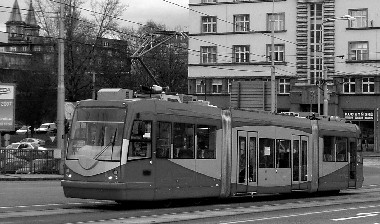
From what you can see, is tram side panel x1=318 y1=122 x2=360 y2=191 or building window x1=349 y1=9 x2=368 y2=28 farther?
building window x1=349 y1=9 x2=368 y2=28

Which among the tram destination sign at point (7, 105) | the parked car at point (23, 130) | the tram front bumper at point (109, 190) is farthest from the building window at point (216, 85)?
the tram front bumper at point (109, 190)

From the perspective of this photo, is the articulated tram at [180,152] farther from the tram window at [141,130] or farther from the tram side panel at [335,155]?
the tram side panel at [335,155]

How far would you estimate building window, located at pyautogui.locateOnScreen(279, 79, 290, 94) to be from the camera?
2975 inches

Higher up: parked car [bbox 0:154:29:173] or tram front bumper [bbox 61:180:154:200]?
tram front bumper [bbox 61:180:154:200]

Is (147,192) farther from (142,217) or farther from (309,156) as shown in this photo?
(309,156)

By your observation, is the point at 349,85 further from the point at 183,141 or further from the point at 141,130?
the point at 141,130

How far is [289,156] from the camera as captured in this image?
30156mm

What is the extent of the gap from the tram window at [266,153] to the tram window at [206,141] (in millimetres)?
2976

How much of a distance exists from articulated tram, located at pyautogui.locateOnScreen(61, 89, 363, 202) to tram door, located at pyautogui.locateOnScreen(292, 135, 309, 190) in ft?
0.11

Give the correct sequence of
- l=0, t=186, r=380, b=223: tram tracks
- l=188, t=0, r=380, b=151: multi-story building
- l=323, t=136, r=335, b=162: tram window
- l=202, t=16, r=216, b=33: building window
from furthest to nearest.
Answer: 1. l=202, t=16, r=216, b=33: building window
2. l=188, t=0, r=380, b=151: multi-story building
3. l=323, t=136, r=335, b=162: tram window
4. l=0, t=186, r=380, b=223: tram tracks

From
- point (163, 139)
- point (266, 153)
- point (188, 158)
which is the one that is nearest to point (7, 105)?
point (266, 153)

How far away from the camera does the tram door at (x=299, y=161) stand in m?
30.5

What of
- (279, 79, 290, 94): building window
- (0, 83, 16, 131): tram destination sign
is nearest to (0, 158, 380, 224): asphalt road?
(0, 83, 16, 131): tram destination sign

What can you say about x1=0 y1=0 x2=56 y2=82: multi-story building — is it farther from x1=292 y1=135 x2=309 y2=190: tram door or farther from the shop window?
the shop window
